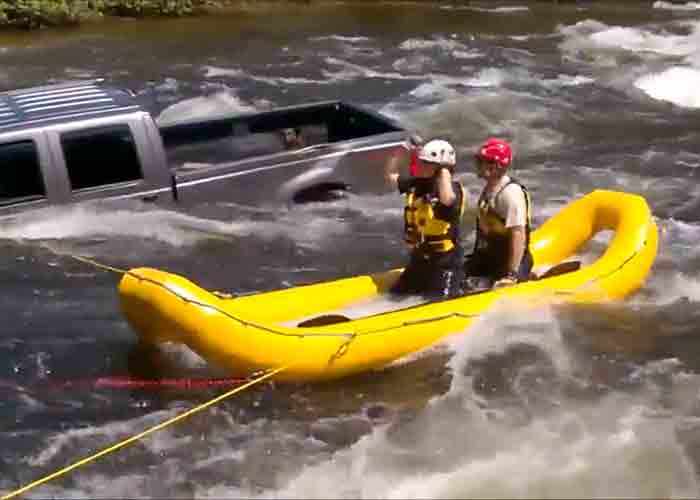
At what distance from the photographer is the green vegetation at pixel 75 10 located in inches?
760

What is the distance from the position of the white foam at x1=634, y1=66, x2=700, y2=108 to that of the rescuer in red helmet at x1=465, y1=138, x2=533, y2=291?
855 cm

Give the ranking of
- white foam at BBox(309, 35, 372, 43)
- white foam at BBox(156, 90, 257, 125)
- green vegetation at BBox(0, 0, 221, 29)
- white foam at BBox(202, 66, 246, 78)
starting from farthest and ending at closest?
green vegetation at BBox(0, 0, 221, 29), white foam at BBox(309, 35, 372, 43), white foam at BBox(202, 66, 246, 78), white foam at BBox(156, 90, 257, 125)

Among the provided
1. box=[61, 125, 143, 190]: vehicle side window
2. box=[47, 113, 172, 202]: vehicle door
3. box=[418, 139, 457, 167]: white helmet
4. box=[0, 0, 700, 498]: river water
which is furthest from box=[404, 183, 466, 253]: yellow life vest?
box=[61, 125, 143, 190]: vehicle side window

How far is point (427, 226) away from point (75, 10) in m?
14.0

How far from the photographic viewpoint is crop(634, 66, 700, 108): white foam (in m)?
15.6

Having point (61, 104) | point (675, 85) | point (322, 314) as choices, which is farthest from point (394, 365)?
point (675, 85)

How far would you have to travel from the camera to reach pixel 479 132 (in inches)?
543

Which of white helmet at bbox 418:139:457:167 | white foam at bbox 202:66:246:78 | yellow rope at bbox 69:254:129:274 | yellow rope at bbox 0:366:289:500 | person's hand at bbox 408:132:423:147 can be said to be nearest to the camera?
yellow rope at bbox 0:366:289:500

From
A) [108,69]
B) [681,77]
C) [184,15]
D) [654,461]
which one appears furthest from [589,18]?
[654,461]

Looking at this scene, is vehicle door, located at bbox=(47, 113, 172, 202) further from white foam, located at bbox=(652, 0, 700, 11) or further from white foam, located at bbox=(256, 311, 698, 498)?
white foam, located at bbox=(652, 0, 700, 11)

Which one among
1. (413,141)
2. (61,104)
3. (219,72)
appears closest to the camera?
(61,104)

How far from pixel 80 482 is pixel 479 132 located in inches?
336

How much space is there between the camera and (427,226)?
24.3 feet

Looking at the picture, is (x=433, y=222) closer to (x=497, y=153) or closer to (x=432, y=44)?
(x=497, y=153)
